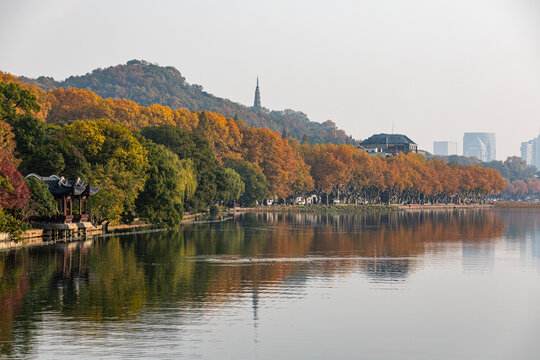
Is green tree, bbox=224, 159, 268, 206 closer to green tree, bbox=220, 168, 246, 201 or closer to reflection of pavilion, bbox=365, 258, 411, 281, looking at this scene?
green tree, bbox=220, 168, 246, 201

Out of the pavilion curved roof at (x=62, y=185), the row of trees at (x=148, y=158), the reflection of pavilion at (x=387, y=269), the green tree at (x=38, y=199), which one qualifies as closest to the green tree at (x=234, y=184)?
the row of trees at (x=148, y=158)

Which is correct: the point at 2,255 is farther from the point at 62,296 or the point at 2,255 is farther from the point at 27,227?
the point at 62,296

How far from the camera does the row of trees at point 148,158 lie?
73938 millimetres

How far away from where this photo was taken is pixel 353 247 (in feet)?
222

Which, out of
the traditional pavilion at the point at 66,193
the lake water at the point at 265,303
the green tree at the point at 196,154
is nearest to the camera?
the lake water at the point at 265,303

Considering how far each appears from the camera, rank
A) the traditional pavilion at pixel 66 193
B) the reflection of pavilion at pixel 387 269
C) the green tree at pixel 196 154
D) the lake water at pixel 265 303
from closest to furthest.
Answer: the lake water at pixel 265 303 → the reflection of pavilion at pixel 387 269 → the traditional pavilion at pixel 66 193 → the green tree at pixel 196 154

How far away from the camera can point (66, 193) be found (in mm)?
66812

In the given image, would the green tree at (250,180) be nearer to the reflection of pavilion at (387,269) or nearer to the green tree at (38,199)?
the green tree at (38,199)

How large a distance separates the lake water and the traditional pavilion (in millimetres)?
5274

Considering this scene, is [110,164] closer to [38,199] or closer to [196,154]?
[38,199]

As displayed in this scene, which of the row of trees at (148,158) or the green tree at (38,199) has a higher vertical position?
the row of trees at (148,158)

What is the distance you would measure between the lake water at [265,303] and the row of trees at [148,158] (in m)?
12.8

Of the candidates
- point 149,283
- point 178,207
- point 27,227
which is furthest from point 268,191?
point 149,283

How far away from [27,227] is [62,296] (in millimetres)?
30182
